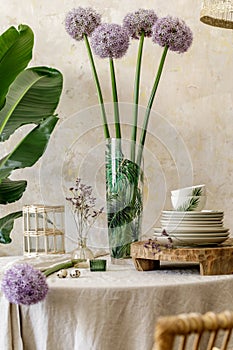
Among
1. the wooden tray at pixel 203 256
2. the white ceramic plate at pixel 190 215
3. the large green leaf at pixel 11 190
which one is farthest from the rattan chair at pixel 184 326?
the large green leaf at pixel 11 190

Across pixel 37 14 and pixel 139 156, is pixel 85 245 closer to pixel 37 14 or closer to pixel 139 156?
pixel 139 156

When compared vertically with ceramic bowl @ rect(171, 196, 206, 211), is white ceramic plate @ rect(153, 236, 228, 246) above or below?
below

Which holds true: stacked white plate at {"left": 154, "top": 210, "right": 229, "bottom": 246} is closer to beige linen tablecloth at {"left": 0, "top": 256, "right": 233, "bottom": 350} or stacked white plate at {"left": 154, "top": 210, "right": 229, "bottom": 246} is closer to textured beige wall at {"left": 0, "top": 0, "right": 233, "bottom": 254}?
beige linen tablecloth at {"left": 0, "top": 256, "right": 233, "bottom": 350}

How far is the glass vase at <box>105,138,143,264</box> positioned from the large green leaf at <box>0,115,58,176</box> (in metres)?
0.32

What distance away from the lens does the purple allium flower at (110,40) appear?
2.17 metres

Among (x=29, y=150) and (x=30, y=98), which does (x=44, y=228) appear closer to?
(x=29, y=150)

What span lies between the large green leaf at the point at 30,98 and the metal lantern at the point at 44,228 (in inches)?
11.2

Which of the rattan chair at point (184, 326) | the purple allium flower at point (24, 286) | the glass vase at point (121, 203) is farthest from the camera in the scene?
the glass vase at point (121, 203)

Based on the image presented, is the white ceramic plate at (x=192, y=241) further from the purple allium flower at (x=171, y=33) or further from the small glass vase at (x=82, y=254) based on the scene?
the purple allium flower at (x=171, y=33)

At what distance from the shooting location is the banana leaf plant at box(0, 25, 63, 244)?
2.37 meters

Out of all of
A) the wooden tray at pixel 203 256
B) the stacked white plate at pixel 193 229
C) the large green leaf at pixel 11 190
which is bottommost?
the wooden tray at pixel 203 256

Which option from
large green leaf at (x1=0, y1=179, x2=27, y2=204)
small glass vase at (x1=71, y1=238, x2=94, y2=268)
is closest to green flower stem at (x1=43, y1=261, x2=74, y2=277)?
small glass vase at (x1=71, y1=238, x2=94, y2=268)

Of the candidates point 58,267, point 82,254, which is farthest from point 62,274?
point 82,254

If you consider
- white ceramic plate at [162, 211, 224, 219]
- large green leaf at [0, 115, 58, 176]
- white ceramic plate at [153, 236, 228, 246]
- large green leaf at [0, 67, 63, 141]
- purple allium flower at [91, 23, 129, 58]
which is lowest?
white ceramic plate at [153, 236, 228, 246]
